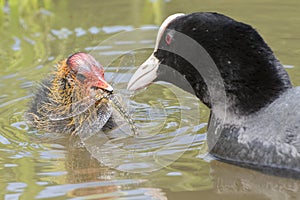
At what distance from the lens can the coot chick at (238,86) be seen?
4.88 metres

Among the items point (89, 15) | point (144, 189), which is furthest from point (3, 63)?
point (144, 189)

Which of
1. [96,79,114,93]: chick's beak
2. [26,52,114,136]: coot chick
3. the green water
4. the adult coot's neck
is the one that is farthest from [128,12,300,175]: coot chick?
[26,52,114,136]: coot chick

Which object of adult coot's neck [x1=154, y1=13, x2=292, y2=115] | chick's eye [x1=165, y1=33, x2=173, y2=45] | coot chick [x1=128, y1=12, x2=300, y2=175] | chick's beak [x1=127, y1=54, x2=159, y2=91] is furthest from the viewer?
A: chick's beak [x1=127, y1=54, x2=159, y2=91]

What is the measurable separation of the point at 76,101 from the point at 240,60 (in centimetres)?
134

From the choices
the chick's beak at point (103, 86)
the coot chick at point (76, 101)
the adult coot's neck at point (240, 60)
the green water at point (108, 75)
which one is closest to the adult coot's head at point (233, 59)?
the adult coot's neck at point (240, 60)

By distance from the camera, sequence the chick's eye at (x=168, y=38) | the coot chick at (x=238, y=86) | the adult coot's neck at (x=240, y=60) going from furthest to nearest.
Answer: the chick's eye at (x=168, y=38), the adult coot's neck at (x=240, y=60), the coot chick at (x=238, y=86)

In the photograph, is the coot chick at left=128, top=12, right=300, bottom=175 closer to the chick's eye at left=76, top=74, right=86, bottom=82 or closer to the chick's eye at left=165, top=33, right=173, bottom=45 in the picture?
the chick's eye at left=165, top=33, right=173, bottom=45

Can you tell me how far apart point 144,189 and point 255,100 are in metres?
0.95

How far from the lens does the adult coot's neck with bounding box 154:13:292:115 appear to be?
5.02 meters

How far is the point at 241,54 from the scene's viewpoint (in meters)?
5.03

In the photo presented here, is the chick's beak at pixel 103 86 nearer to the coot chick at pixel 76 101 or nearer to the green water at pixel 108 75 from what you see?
the coot chick at pixel 76 101

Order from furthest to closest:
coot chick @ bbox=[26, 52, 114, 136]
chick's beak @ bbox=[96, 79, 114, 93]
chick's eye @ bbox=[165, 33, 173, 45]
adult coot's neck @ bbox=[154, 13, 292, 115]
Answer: coot chick @ bbox=[26, 52, 114, 136]
chick's beak @ bbox=[96, 79, 114, 93]
chick's eye @ bbox=[165, 33, 173, 45]
adult coot's neck @ bbox=[154, 13, 292, 115]

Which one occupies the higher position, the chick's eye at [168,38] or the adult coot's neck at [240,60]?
the chick's eye at [168,38]

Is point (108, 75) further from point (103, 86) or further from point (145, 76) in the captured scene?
point (145, 76)
